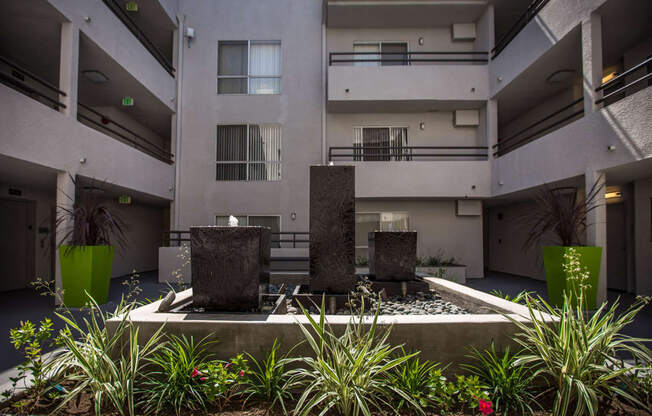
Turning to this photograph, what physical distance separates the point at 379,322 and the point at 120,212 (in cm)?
1152

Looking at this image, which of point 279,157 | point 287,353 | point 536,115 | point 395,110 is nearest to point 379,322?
point 287,353

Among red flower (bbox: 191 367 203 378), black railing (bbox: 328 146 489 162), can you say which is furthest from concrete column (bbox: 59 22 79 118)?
red flower (bbox: 191 367 203 378)

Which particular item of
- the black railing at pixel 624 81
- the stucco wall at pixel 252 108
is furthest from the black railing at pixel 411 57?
the black railing at pixel 624 81

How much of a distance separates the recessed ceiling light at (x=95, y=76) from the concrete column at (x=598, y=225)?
1144cm

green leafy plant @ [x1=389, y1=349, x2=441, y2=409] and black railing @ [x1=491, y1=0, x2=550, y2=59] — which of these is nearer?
green leafy plant @ [x1=389, y1=349, x2=441, y2=409]

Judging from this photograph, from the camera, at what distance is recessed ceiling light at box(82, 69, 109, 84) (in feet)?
28.7

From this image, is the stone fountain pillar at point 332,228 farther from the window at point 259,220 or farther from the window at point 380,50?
the window at point 380,50

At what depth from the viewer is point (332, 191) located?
469cm

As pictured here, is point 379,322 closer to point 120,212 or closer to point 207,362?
point 207,362

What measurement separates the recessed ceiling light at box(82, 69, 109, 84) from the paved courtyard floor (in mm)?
5467

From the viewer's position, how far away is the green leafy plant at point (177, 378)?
2.50m

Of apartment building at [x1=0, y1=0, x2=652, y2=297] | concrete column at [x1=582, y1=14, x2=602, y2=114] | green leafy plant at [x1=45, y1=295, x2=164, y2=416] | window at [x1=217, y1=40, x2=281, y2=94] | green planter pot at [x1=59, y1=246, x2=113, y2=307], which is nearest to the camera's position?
green leafy plant at [x1=45, y1=295, x2=164, y2=416]

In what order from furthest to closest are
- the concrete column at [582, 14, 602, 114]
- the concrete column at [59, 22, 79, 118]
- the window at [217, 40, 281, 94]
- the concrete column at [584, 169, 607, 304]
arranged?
the window at [217, 40, 281, 94]
the concrete column at [59, 22, 79, 118]
the concrete column at [582, 14, 602, 114]
the concrete column at [584, 169, 607, 304]

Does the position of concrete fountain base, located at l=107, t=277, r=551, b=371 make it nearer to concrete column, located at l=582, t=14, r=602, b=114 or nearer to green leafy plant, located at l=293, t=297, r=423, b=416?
green leafy plant, located at l=293, t=297, r=423, b=416
